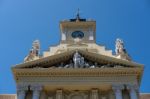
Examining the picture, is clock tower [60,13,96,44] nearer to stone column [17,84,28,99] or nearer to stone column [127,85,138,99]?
stone column [17,84,28,99]

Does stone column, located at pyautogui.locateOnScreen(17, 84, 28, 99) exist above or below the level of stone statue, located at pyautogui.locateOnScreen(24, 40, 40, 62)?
below

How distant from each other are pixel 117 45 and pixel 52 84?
6.05m

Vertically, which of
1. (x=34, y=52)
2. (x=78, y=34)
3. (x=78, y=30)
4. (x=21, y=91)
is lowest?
(x=21, y=91)

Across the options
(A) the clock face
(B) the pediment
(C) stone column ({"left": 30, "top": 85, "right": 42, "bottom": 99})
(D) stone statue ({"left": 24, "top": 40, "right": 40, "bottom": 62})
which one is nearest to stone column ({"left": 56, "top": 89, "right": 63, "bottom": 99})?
(C) stone column ({"left": 30, "top": 85, "right": 42, "bottom": 99})

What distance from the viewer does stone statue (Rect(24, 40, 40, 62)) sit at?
1150 inches

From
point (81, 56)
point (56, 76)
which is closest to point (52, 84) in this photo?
point (56, 76)

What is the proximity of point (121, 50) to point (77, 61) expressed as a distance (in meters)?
3.48

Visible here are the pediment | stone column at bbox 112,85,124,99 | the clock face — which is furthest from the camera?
the clock face

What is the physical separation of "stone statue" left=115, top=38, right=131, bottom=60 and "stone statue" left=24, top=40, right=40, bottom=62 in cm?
586

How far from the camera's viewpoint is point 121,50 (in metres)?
29.5

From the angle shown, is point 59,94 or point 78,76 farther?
point 78,76

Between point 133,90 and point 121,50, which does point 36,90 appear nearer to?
point 133,90

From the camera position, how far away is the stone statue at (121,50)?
29.0 meters

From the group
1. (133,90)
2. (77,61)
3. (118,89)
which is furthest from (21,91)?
(133,90)
